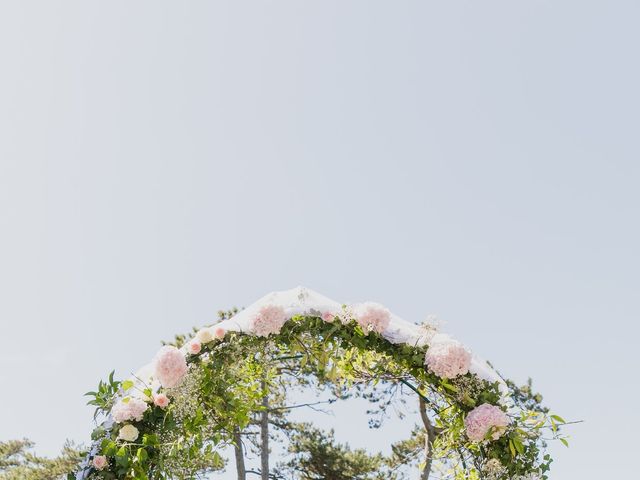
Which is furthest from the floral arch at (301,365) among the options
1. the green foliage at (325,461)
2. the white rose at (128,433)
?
the green foliage at (325,461)

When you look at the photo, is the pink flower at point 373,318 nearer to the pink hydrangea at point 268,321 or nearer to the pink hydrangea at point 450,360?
the pink hydrangea at point 450,360

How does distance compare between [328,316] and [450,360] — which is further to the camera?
[328,316]

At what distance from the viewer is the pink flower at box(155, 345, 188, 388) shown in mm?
5309

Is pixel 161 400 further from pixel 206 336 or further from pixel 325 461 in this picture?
pixel 325 461

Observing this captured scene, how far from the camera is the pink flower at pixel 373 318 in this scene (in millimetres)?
5664

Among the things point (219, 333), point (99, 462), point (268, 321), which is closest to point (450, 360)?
point (268, 321)

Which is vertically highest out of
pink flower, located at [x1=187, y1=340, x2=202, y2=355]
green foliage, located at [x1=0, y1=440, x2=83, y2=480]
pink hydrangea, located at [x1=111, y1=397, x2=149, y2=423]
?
green foliage, located at [x1=0, y1=440, x2=83, y2=480]

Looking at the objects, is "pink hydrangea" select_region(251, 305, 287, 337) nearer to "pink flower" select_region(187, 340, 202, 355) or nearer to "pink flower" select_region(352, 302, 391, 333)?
"pink flower" select_region(187, 340, 202, 355)

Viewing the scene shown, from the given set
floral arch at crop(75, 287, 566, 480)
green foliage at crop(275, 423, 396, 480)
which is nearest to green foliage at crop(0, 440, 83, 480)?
green foliage at crop(275, 423, 396, 480)

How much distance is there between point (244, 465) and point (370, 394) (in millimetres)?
3536

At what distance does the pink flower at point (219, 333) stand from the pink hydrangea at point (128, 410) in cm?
91

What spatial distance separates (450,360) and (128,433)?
294 centimetres

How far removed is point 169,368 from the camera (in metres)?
5.31

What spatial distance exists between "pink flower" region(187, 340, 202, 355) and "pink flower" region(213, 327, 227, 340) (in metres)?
0.18
